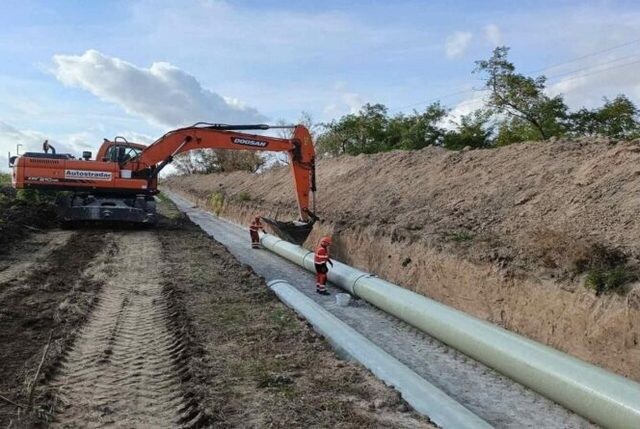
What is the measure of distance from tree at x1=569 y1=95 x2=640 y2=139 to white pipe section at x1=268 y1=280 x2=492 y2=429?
19510mm

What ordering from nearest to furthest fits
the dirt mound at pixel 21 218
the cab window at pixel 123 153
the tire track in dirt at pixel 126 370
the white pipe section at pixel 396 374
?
the tire track in dirt at pixel 126 370 < the white pipe section at pixel 396 374 < the dirt mound at pixel 21 218 < the cab window at pixel 123 153

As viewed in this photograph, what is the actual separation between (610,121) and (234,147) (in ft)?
54.5

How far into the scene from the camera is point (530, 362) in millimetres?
5934

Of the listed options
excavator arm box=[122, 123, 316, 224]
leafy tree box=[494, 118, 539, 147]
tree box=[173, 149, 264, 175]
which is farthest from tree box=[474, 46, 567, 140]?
tree box=[173, 149, 264, 175]

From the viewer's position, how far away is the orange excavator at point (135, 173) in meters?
16.7

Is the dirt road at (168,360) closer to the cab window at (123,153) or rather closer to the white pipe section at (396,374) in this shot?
the white pipe section at (396,374)

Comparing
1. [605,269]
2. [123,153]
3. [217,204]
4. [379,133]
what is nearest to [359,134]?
[379,133]

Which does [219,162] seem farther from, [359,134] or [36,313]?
[36,313]

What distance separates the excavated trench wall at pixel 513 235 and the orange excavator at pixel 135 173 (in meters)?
1.41

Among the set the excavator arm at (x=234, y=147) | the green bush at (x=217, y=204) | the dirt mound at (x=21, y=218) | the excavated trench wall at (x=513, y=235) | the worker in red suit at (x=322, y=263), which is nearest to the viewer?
the excavated trench wall at (x=513, y=235)

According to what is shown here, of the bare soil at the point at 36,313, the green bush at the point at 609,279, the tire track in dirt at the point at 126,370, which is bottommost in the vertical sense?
the tire track in dirt at the point at 126,370

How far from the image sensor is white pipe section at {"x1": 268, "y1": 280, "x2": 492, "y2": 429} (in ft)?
16.6

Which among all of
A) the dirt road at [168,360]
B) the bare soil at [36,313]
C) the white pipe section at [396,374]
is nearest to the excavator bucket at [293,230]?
the bare soil at [36,313]

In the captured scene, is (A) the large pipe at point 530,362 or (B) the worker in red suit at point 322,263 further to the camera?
(B) the worker in red suit at point 322,263
